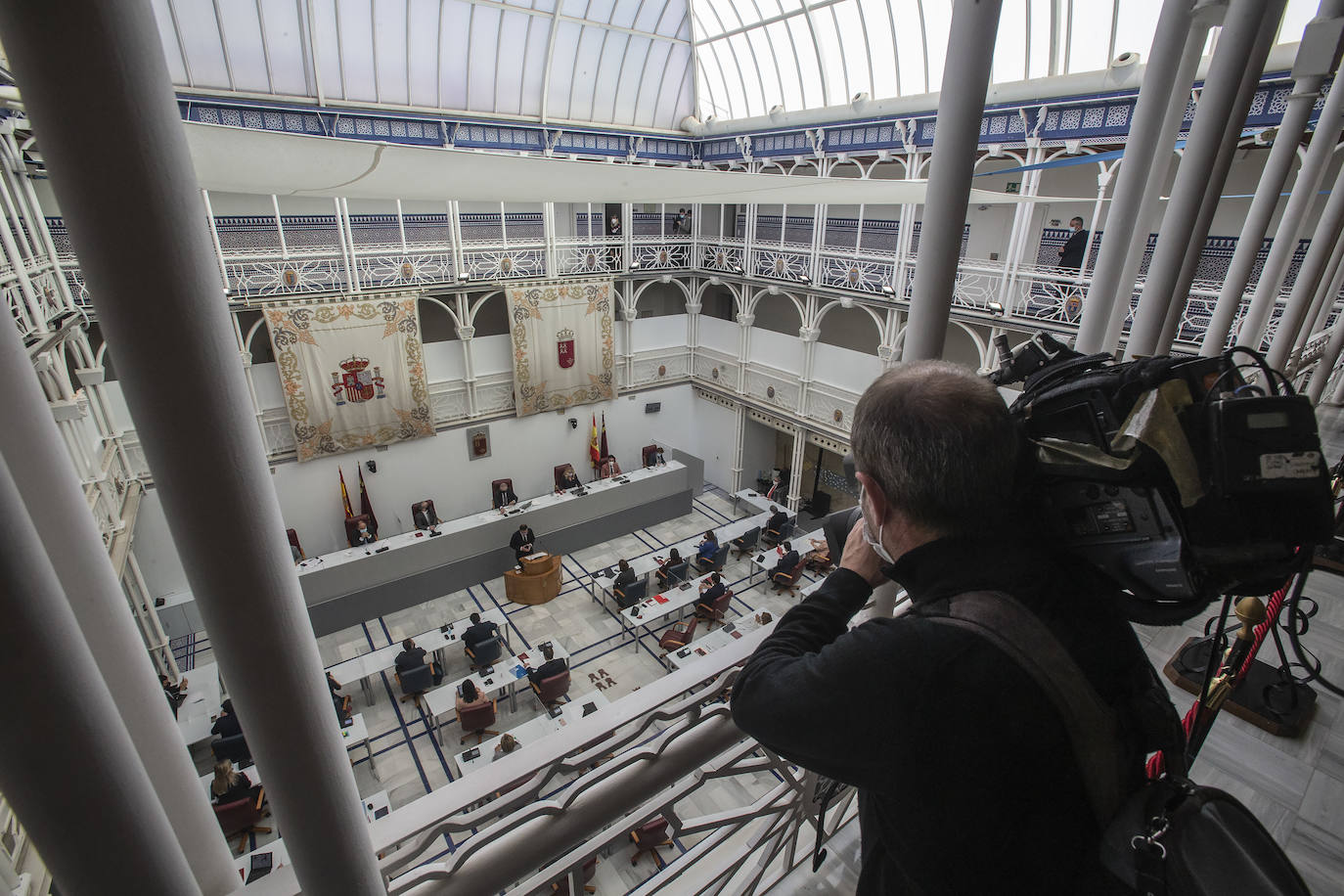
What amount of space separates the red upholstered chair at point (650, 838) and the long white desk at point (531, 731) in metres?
1.48

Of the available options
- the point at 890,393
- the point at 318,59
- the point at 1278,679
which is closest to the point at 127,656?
the point at 890,393

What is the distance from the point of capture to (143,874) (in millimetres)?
811

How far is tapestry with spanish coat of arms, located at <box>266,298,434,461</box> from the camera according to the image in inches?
450

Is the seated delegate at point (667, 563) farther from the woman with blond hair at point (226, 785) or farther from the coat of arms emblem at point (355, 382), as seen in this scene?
the woman with blond hair at point (226, 785)

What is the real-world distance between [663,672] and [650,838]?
342 centimetres

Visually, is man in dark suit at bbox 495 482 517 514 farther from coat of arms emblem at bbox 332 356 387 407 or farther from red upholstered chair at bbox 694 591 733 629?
red upholstered chair at bbox 694 591 733 629

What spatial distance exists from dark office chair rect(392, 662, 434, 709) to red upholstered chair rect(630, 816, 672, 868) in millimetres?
3787

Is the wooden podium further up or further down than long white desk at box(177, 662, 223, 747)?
further down

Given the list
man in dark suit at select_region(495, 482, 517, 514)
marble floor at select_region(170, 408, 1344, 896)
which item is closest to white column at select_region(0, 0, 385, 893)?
marble floor at select_region(170, 408, 1344, 896)

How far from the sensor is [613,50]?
14.6 metres

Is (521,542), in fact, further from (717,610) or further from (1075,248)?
(1075,248)

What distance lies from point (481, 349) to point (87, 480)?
722 cm

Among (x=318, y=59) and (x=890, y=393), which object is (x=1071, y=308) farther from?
(x=318, y=59)

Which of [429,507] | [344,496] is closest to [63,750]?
[344,496]
